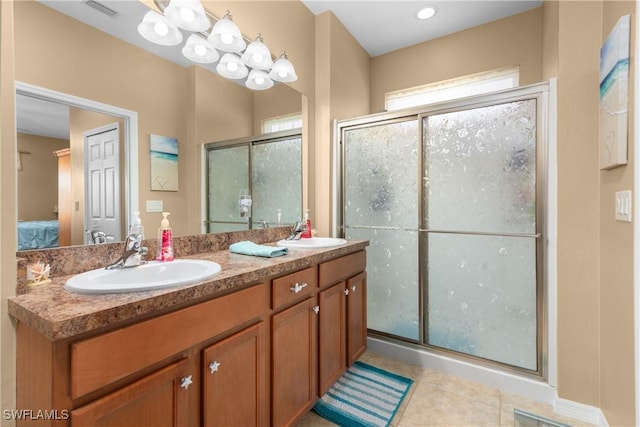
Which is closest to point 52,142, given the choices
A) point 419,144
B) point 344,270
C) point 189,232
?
point 189,232

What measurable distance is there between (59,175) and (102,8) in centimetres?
69

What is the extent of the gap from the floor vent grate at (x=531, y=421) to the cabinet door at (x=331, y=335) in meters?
0.98

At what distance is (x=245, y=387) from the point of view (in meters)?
1.10

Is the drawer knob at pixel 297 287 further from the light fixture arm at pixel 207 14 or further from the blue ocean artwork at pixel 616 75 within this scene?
the blue ocean artwork at pixel 616 75

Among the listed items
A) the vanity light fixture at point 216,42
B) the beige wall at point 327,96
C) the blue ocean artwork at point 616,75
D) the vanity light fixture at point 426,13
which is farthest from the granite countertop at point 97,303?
the vanity light fixture at point 426,13

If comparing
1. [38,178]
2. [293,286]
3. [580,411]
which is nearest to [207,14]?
[38,178]

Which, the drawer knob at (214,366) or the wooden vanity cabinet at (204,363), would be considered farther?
the drawer knob at (214,366)

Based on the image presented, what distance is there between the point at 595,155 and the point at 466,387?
1.58 m

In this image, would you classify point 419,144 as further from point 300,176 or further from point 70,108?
point 70,108

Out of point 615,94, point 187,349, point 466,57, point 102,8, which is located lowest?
point 187,349

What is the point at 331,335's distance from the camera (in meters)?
1.65

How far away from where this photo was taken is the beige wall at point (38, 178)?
3.10ft

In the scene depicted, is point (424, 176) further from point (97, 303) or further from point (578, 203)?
point (97, 303)

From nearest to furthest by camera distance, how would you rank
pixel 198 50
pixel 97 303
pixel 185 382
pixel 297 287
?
pixel 97 303
pixel 185 382
pixel 297 287
pixel 198 50
